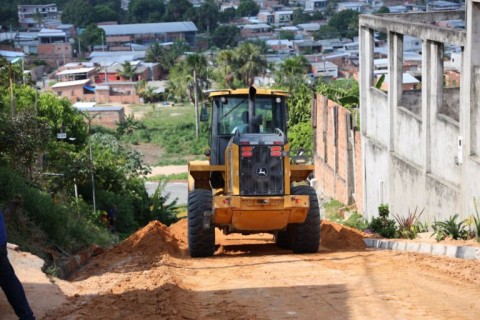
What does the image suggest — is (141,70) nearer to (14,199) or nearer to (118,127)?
(118,127)

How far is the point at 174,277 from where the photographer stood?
656 inches

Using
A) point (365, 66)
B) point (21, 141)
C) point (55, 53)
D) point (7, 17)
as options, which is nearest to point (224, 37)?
point (55, 53)

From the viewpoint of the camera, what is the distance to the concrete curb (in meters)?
18.0

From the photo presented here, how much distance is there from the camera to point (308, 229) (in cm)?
2038

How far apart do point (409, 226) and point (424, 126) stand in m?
3.34

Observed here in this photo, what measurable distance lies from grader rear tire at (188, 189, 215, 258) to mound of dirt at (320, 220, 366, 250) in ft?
10.2

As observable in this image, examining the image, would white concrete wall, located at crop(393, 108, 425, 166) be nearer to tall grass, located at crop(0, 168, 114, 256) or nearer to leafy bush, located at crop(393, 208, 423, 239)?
leafy bush, located at crop(393, 208, 423, 239)

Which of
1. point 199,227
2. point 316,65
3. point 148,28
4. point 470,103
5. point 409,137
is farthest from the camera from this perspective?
point 148,28

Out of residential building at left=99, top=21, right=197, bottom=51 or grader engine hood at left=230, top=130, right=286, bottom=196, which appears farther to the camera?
residential building at left=99, top=21, right=197, bottom=51

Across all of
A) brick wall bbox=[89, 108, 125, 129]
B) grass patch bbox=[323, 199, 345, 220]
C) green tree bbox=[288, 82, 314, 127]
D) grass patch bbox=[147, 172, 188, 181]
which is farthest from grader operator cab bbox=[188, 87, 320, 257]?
brick wall bbox=[89, 108, 125, 129]

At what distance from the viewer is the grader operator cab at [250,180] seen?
64.2ft

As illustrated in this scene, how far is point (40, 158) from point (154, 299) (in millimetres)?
23858

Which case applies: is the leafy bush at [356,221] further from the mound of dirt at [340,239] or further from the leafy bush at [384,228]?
the mound of dirt at [340,239]

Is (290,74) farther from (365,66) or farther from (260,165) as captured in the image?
(260,165)
